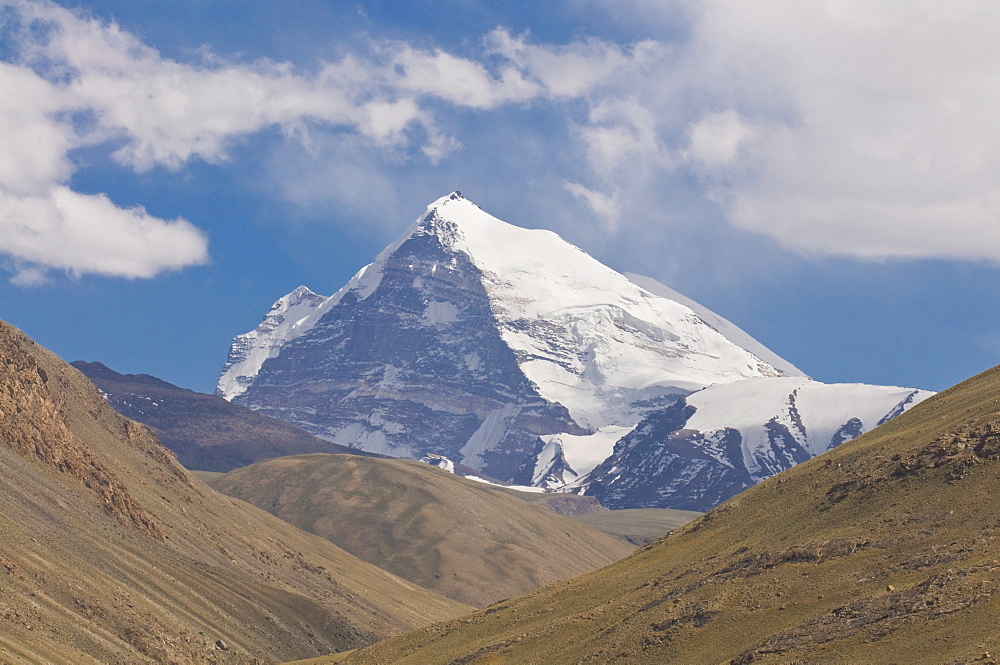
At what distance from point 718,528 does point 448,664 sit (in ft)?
81.7

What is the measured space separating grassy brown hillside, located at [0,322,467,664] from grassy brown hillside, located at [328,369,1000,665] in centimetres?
2978

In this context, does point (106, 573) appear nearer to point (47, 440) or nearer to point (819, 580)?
point (47, 440)

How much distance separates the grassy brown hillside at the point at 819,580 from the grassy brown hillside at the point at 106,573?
2978cm

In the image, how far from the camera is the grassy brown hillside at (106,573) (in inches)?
4419

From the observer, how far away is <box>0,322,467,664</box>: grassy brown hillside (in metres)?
112

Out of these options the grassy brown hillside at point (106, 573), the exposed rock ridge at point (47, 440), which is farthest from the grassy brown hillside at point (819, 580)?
the exposed rock ridge at point (47, 440)

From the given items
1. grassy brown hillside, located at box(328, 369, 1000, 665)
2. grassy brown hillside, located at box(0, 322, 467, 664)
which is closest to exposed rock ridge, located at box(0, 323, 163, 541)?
grassy brown hillside, located at box(0, 322, 467, 664)

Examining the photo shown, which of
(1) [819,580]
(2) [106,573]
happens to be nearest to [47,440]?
(2) [106,573]

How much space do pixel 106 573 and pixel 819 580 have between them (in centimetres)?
9014

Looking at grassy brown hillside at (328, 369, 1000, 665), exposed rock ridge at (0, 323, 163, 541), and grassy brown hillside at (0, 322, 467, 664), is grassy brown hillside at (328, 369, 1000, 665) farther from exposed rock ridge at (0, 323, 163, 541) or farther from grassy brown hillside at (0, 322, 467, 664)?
exposed rock ridge at (0, 323, 163, 541)

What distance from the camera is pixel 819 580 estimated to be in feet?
230

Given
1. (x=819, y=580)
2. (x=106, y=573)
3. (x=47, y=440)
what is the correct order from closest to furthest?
1. (x=819, y=580)
2. (x=106, y=573)
3. (x=47, y=440)

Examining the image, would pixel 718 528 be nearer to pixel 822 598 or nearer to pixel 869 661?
pixel 822 598

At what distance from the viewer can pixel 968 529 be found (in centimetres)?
6856
